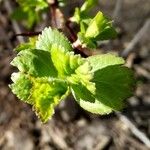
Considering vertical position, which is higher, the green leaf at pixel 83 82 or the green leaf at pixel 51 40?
the green leaf at pixel 51 40

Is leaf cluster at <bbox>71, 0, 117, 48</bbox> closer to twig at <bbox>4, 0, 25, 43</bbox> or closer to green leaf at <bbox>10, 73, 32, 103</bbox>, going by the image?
green leaf at <bbox>10, 73, 32, 103</bbox>

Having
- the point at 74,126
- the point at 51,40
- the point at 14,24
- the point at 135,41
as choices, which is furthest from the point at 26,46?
the point at 14,24

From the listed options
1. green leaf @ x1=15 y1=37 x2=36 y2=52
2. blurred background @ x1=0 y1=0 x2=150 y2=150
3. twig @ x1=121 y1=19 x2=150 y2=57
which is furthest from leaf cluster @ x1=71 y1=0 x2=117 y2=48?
twig @ x1=121 y1=19 x2=150 y2=57

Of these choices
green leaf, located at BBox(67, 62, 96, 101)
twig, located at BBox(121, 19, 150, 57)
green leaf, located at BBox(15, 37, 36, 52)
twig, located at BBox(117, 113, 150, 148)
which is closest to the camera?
green leaf, located at BBox(67, 62, 96, 101)

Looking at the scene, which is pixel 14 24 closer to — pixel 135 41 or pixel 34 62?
pixel 135 41

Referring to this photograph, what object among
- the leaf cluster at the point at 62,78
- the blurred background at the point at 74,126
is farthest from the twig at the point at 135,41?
the leaf cluster at the point at 62,78

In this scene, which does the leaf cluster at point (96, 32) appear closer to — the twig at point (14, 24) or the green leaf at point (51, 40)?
the green leaf at point (51, 40)

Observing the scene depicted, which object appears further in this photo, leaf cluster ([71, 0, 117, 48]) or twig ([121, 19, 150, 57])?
twig ([121, 19, 150, 57])
